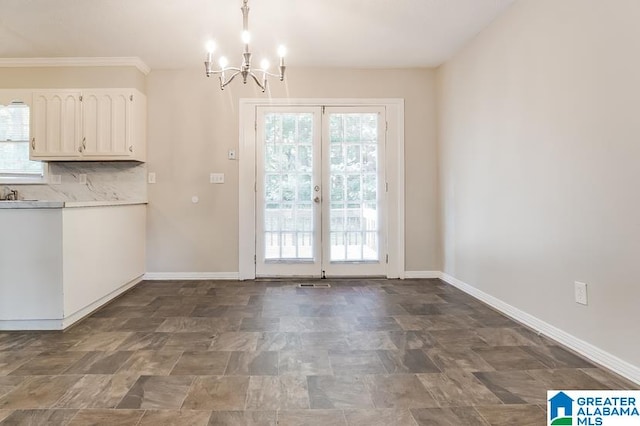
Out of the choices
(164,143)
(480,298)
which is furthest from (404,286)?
(164,143)

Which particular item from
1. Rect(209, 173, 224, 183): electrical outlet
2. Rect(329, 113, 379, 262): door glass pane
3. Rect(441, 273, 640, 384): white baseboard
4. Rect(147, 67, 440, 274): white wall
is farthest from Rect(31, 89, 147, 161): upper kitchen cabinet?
Rect(441, 273, 640, 384): white baseboard

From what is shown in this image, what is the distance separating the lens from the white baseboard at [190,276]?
4.06 meters

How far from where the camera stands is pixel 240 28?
3.16 metres

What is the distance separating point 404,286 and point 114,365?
9.06 ft

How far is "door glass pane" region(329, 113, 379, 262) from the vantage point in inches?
163

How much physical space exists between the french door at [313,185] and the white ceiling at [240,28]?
66 cm

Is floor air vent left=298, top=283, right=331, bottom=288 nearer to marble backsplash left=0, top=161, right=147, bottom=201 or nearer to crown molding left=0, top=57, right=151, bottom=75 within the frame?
marble backsplash left=0, top=161, right=147, bottom=201

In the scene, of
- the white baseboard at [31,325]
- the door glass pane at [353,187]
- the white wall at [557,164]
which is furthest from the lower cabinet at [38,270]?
the white wall at [557,164]

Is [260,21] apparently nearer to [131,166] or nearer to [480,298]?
[131,166]

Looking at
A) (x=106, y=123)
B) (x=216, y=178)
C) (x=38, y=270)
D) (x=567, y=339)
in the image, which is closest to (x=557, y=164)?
(x=567, y=339)

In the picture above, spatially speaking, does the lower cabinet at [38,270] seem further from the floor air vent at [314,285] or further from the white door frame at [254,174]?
the floor air vent at [314,285]

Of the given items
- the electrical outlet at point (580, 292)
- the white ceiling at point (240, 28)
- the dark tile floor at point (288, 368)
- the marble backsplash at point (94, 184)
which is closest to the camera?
the dark tile floor at point (288, 368)

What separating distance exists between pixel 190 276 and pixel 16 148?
2.32 m

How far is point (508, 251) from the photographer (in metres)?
2.86
